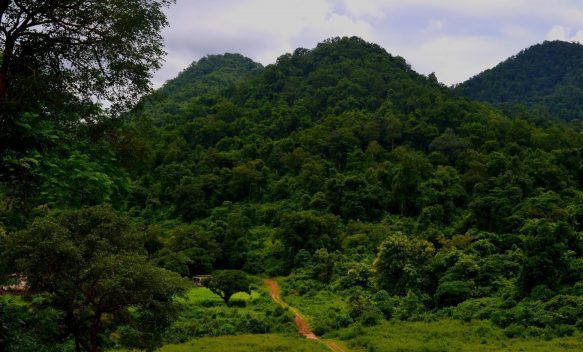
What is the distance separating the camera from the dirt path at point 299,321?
2142 centimetres

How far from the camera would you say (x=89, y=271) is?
475 inches

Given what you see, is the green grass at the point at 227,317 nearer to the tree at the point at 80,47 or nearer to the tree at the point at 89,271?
the tree at the point at 89,271

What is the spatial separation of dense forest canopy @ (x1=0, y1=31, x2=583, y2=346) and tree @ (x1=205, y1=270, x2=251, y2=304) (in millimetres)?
485

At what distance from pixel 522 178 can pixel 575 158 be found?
922cm

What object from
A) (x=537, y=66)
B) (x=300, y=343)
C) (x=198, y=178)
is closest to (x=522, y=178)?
(x=300, y=343)

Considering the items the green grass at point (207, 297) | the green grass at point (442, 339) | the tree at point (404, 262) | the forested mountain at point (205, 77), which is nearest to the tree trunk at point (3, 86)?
the green grass at point (442, 339)

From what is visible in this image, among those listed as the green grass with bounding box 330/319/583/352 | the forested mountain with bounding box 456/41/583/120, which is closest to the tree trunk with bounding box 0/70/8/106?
the green grass with bounding box 330/319/583/352

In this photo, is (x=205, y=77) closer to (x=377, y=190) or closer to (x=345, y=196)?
(x=345, y=196)

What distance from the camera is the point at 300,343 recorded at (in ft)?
69.4

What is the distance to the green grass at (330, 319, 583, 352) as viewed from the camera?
59.7ft

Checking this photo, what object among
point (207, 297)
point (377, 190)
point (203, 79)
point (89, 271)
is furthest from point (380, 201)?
point (203, 79)

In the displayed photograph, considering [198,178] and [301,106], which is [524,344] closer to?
[198,178]

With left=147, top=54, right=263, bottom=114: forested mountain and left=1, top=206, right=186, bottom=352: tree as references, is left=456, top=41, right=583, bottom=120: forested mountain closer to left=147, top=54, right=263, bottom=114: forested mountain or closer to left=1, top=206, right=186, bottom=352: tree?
left=147, top=54, right=263, bottom=114: forested mountain

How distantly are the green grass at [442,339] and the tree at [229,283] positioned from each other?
878cm
